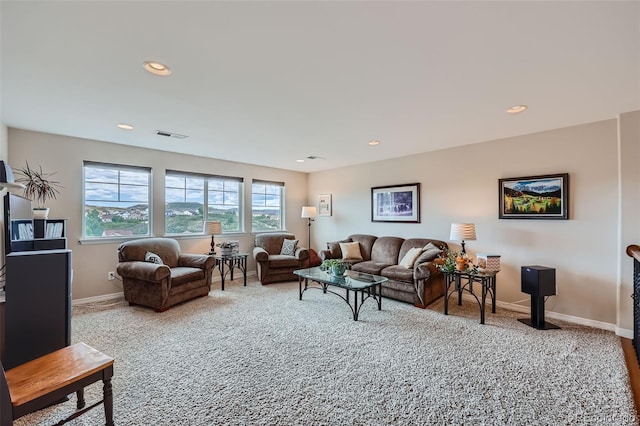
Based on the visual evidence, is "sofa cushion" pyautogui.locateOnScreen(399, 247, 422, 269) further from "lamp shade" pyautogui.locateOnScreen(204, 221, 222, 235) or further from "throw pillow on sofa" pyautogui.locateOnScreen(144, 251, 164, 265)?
"throw pillow on sofa" pyautogui.locateOnScreen(144, 251, 164, 265)

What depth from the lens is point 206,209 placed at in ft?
→ 17.5

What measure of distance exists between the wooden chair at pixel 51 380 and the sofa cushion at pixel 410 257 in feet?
12.2

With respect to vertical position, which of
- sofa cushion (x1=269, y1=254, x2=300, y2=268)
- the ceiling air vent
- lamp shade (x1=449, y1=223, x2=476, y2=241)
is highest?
the ceiling air vent

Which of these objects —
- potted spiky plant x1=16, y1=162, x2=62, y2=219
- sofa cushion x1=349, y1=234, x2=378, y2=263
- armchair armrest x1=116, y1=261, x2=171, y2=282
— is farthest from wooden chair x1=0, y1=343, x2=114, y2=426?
sofa cushion x1=349, y1=234, x2=378, y2=263

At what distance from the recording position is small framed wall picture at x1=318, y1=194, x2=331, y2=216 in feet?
21.0

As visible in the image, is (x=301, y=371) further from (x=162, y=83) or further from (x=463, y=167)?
(x=463, y=167)

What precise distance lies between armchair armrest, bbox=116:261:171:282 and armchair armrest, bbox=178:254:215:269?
2.06 feet

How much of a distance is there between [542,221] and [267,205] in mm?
4931

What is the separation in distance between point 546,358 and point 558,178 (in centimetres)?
223

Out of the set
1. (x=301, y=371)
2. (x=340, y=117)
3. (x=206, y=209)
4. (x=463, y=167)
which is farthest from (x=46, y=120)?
(x=463, y=167)

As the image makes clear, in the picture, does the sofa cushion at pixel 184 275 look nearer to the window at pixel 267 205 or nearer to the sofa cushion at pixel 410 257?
the window at pixel 267 205

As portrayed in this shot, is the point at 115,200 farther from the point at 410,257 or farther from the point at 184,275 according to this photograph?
the point at 410,257

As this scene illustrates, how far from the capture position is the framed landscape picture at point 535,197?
3441mm

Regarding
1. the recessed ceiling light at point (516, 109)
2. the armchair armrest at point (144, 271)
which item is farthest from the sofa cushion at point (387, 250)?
the armchair armrest at point (144, 271)
